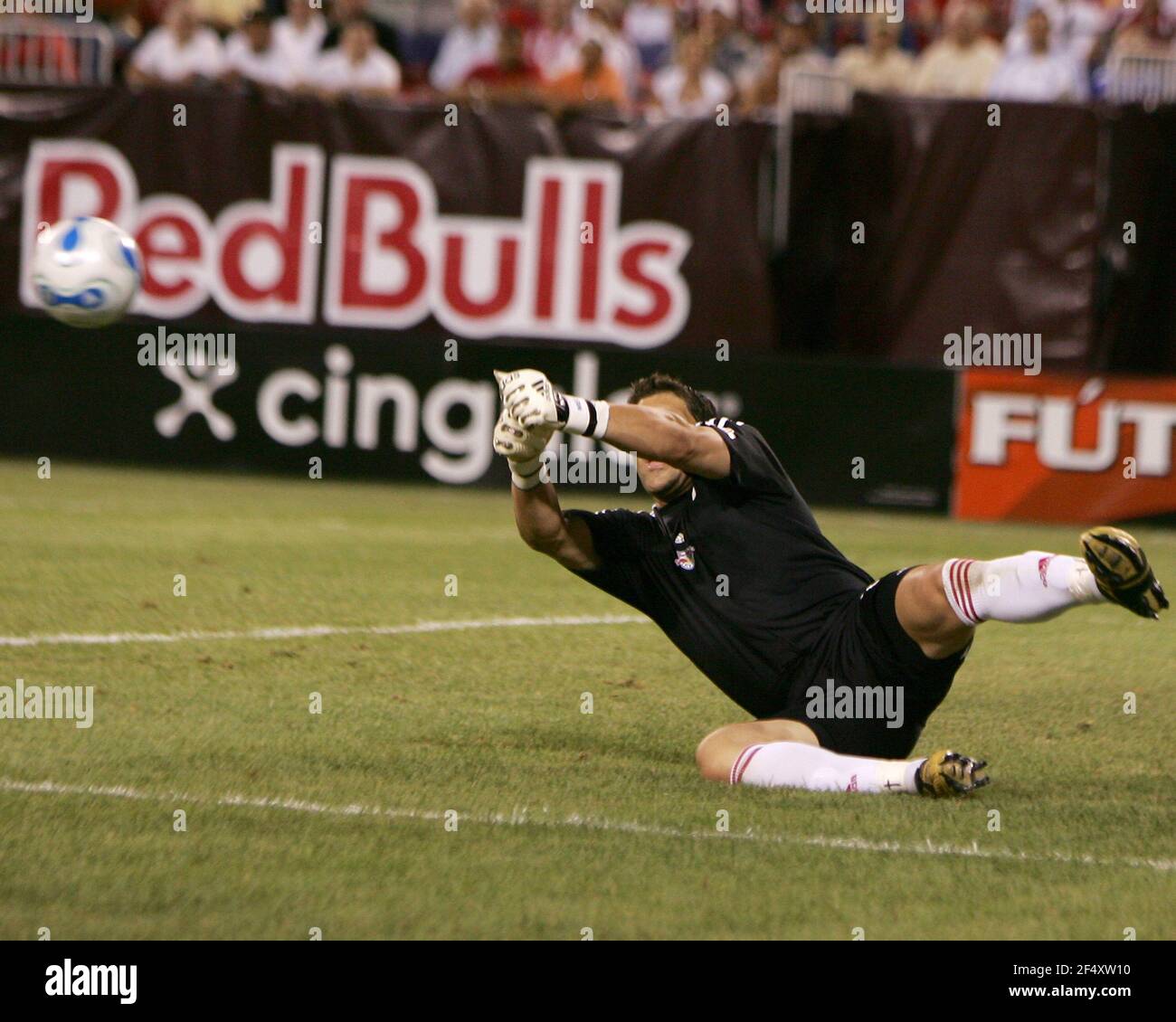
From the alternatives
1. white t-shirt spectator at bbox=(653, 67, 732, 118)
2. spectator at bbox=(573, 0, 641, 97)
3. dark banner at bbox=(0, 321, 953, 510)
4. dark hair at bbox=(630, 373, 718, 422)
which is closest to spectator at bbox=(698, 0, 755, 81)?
white t-shirt spectator at bbox=(653, 67, 732, 118)

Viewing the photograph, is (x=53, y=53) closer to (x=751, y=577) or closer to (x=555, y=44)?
(x=555, y=44)

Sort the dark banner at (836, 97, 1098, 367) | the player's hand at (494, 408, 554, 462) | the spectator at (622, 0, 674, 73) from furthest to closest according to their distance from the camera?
the spectator at (622, 0, 674, 73) < the dark banner at (836, 97, 1098, 367) < the player's hand at (494, 408, 554, 462)

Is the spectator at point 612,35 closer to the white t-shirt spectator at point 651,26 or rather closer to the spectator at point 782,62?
the white t-shirt spectator at point 651,26

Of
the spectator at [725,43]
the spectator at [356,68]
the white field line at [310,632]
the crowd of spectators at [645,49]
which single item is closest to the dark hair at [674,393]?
the white field line at [310,632]

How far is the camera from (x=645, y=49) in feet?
63.2

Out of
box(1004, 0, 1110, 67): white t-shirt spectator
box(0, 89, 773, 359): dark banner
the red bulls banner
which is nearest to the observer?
the red bulls banner

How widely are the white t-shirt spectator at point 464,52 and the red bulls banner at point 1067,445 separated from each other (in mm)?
5806

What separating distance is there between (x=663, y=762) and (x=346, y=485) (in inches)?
363

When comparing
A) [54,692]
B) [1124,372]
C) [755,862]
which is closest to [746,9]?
[1124,372]

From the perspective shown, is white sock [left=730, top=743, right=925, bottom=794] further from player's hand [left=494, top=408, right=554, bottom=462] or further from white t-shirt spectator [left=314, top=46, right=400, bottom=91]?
white t-shirt spectator [left=314, top=46, right=400, bottom=91]

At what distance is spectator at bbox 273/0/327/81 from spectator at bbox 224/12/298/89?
5 cm

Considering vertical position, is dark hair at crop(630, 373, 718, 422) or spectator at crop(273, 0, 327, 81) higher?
spectator at crop(273, 0, 327, 81)

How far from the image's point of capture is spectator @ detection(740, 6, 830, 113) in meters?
16.1

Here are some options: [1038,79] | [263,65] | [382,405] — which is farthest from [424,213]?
[1038,79]
